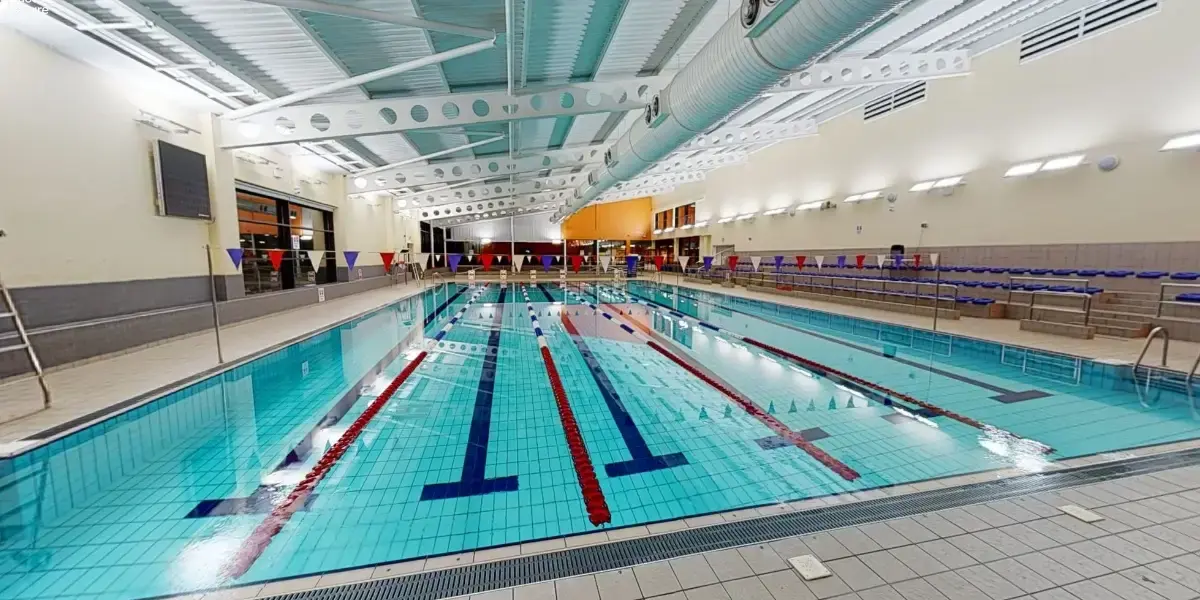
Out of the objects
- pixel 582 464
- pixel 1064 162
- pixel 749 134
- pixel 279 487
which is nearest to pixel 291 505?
pixel 279 487

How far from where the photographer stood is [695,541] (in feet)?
5.80

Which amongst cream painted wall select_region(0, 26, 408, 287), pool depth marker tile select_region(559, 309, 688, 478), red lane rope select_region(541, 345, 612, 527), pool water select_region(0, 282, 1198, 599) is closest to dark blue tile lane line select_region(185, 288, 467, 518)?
pool water select_region(0, 282, 1198, 599)

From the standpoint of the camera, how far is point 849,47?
6.29 m

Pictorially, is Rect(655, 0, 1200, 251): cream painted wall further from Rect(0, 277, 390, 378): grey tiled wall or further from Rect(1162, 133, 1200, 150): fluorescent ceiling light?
Rect(0, 277, 390, 378): grey tiled wall

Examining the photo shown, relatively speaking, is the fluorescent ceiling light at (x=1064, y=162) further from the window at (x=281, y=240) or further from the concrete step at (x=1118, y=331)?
the window at (x=281, y=240)

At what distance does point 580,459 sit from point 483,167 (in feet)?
28.5

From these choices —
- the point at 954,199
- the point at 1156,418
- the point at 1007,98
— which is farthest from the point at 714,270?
the point at 1156,418

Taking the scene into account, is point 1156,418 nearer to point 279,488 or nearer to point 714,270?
point 279,488

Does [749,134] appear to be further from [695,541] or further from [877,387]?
[695,541]

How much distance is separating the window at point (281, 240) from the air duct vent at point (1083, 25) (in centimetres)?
1279

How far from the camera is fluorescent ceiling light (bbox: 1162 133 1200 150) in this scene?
5.16 meters

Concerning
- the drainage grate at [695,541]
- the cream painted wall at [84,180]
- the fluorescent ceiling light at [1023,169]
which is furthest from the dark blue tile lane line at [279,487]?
the fluorescent ceiling light at [1023,169]

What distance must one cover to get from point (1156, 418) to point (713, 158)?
12.0 metres

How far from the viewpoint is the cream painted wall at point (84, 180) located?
4.07 meters
